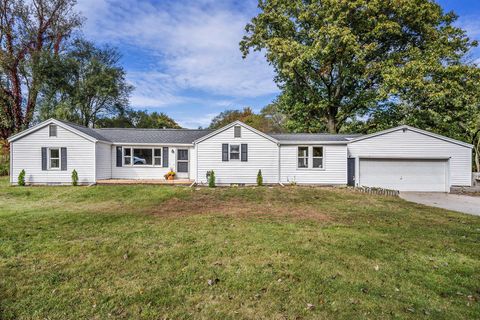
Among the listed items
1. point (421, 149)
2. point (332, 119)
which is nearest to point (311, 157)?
point (421, 149)

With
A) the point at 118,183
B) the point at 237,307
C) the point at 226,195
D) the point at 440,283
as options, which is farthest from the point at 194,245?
the point at 118,183

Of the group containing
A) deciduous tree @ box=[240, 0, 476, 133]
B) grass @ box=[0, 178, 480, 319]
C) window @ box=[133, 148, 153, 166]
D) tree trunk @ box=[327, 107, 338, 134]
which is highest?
deciduous tree @ box=[240, 0, 476, 133]

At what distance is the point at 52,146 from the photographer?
14.6 m

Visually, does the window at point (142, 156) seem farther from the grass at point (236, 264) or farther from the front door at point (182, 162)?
the grass at point (236, 264)

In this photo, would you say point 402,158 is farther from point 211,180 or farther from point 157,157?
point 157,157

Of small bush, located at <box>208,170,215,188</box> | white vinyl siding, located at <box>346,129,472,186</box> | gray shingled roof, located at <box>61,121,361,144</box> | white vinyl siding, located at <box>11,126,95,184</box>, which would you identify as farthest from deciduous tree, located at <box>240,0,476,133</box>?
white vinyl siding, located at <box>11,126,95,184</box>

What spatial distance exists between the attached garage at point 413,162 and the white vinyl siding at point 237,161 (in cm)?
535

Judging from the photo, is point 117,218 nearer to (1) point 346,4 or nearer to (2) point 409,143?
(2) point 409,143

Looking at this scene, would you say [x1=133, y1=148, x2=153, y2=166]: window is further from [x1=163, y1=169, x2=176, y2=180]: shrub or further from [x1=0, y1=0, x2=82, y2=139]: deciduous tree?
[x1=0, y1=0, x2=82, y2=139]: deciduous tree

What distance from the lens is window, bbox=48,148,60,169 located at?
48.4 ft

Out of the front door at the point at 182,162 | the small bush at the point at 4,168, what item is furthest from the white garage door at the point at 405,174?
the small bush at the point at 4,168

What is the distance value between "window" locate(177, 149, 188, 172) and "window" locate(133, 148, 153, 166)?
1871 millimetres

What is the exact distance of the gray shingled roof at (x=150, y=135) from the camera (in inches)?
644

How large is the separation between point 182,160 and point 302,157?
8.10 m
